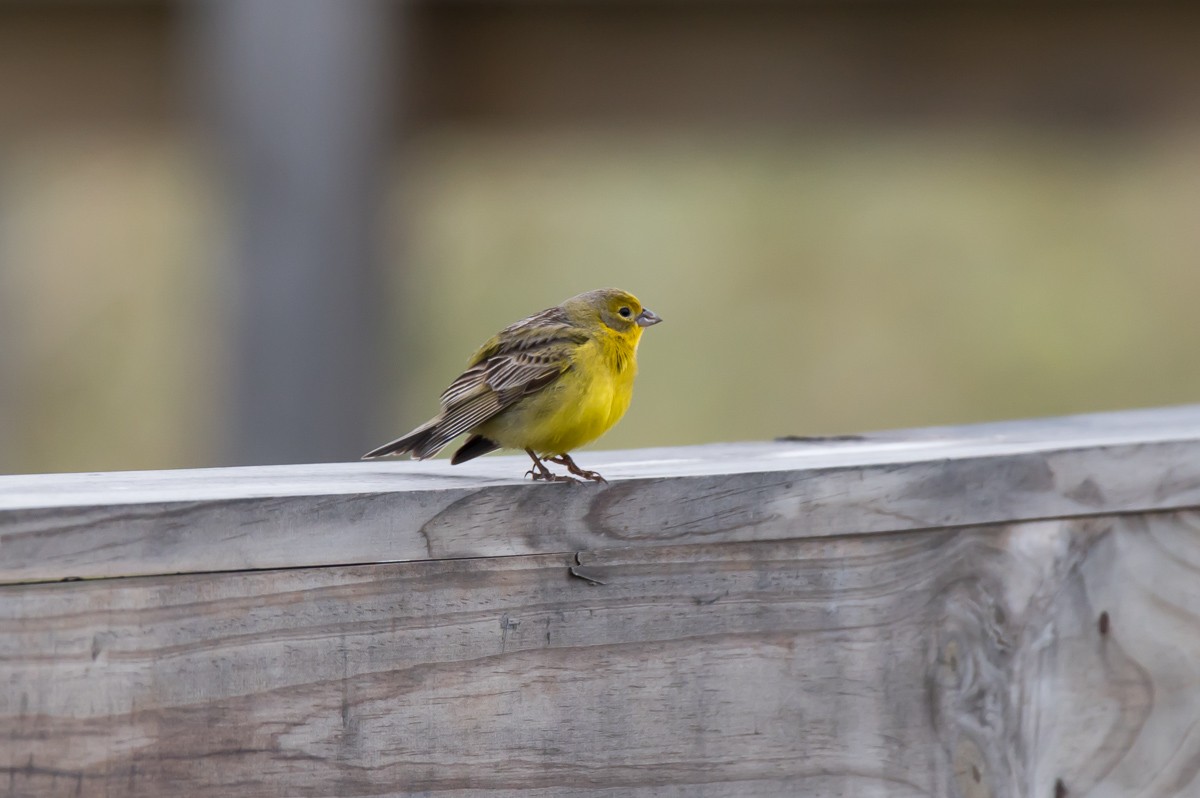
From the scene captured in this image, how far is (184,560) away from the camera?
6.22ft

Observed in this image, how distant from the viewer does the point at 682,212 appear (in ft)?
18.7

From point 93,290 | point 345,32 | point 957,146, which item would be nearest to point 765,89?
point 957,146

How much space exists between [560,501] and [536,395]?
42.5 inches

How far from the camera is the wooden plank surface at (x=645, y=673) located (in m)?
1.87

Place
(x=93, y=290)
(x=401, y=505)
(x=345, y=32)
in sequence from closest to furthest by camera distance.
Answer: (x=401, y=505)
(x=345, y=32)
(x=93, y=290)

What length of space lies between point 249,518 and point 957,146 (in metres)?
2.91

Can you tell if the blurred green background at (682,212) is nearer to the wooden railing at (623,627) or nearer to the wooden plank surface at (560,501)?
the wooden plank surface at (560,501)

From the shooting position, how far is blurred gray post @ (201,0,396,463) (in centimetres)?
362

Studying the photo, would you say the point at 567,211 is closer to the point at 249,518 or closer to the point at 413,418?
the point at 413,418

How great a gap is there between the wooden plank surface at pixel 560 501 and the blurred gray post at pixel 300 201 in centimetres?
A: 106

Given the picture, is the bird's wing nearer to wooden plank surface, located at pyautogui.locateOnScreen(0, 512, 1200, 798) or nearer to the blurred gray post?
the blurred gray post

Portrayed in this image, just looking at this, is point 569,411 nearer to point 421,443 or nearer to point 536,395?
point 536,395

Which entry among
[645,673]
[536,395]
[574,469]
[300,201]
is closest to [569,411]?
[536,395]

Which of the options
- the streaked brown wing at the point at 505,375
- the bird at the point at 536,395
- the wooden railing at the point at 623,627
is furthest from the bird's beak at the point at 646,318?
the wooden railing at the point at 623,627
